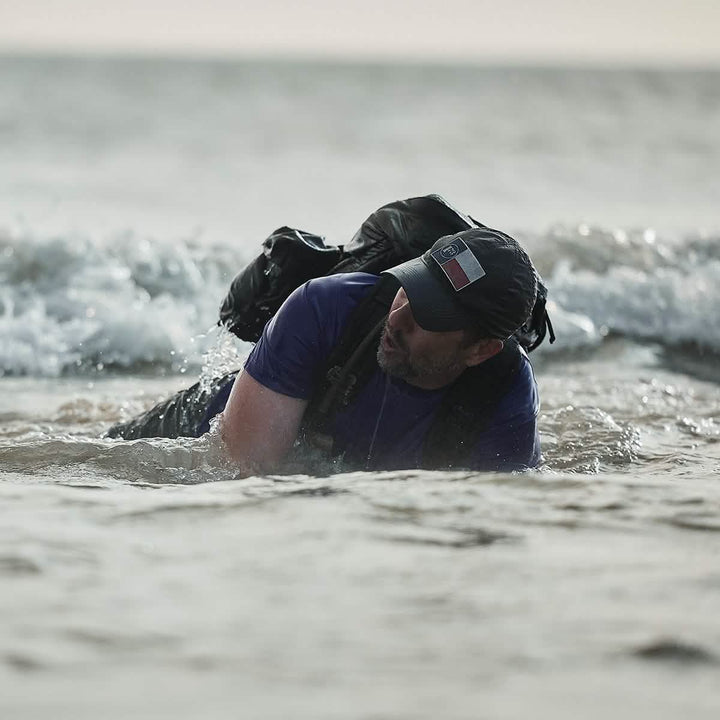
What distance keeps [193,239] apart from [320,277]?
24.3 ft

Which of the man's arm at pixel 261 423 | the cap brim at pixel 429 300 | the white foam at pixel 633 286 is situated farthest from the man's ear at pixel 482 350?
the white foam at pixel 633 286

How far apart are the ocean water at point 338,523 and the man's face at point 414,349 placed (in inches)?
13.8

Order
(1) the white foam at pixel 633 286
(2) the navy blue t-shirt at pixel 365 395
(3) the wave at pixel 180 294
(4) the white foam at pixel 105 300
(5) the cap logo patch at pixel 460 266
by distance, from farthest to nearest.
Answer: (1) the white foam at pixel 633 286
(3) the wave at pixel 180 294
(4) the white foam at pixel 105 300
(2) the navy blue t-shirt at pixel 365 395
(5) the cap logo patch at pixel 460 266

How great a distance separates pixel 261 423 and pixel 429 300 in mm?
701

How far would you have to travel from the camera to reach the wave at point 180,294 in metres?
8.27

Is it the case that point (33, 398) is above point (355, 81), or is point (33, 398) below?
below

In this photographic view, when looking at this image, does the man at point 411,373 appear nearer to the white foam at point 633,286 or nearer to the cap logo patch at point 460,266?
the cap logo patch at point 460,266

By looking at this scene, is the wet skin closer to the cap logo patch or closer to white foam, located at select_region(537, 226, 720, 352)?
the cap logo patch

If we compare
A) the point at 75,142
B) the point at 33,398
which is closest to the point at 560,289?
the point at 33,398

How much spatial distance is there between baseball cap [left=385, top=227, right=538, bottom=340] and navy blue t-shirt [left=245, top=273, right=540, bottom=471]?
250mm

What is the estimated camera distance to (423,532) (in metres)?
3.40

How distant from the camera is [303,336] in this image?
3.97 metres

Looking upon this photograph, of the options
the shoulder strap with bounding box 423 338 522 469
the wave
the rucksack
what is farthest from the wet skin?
the wave

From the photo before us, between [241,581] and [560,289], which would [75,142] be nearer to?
[560,289]
